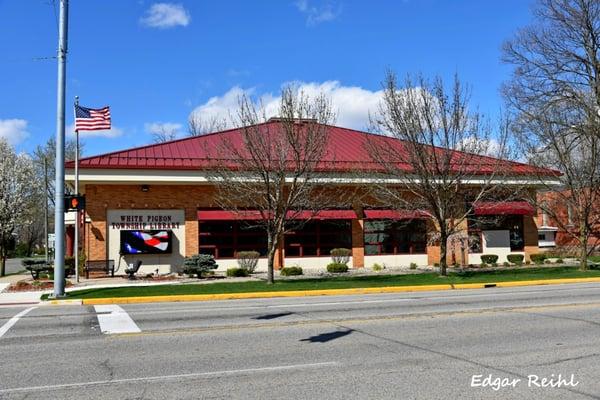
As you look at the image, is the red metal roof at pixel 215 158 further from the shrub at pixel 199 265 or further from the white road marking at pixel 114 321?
the white road marking at pixel 114 321

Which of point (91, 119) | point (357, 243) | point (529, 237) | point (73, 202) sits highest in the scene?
point (91, 119)

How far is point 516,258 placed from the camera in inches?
1296

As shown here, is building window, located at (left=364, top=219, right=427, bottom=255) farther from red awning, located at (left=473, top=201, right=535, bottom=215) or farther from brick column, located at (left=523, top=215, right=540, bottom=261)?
brick column, located at (left=523, top=215, right=540, bottom=261)

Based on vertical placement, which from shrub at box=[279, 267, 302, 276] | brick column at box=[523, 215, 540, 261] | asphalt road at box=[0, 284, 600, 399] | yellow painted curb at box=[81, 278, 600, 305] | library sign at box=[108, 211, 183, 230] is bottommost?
yellow painted curb at box=[81, 278, 600, 305]

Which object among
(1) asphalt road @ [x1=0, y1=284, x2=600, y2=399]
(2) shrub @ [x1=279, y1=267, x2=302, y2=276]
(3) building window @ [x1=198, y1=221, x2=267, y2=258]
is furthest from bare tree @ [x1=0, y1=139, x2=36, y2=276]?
(1) asphalt road @ [x1=0, y1=284, x2=600, y2=399]

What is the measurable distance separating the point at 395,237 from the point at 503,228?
692 centimetres

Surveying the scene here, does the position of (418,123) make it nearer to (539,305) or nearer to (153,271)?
(539,305)

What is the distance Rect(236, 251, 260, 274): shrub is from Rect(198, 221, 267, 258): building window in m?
0.52

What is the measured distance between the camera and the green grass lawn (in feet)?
63.1

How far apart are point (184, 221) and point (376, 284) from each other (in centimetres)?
1147

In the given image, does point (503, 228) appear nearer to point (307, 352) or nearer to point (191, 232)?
point (191, 232)

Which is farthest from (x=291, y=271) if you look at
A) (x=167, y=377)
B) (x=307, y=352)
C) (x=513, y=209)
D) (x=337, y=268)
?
(x=167, y=377)

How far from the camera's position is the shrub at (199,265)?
85.5 ft

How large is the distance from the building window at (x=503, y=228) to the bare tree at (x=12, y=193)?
2769cm
